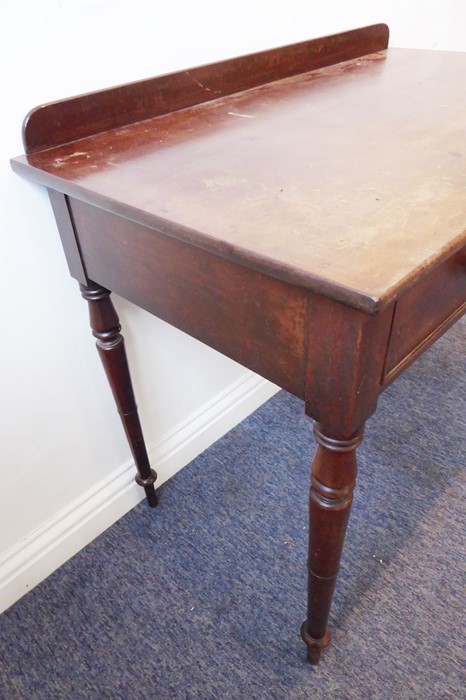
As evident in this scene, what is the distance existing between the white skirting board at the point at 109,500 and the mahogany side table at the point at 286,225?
30cm

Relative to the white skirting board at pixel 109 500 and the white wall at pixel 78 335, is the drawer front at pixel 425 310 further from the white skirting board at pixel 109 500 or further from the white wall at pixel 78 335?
the white skirting board at pixel 109 500

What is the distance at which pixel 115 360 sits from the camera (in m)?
0.93

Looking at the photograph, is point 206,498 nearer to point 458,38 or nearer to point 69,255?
point 69,255

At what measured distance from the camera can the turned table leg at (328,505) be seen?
0.61 meters

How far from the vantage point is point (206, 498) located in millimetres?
1206

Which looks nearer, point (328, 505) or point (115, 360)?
point (328, 505)

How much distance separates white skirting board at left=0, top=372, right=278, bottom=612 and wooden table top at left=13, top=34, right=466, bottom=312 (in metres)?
0.66

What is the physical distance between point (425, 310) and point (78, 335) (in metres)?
0.59

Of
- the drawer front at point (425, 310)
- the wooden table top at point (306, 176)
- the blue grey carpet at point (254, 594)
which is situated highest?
the wooden table top at point (306, 176)

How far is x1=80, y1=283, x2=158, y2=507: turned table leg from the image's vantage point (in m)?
0.85

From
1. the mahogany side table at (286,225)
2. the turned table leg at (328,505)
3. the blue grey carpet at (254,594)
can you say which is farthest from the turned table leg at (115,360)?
the turned table leg at (328,505)

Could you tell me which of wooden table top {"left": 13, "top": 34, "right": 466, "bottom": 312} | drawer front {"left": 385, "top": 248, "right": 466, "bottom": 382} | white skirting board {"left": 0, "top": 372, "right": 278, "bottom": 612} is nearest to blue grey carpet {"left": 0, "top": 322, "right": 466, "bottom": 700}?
white skirting board {"left": 0, "top": 372, "right": 278, "bottom": 612}

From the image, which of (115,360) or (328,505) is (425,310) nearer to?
(328,505)

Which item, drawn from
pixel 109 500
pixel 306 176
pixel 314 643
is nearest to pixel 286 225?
pixel 306 176
